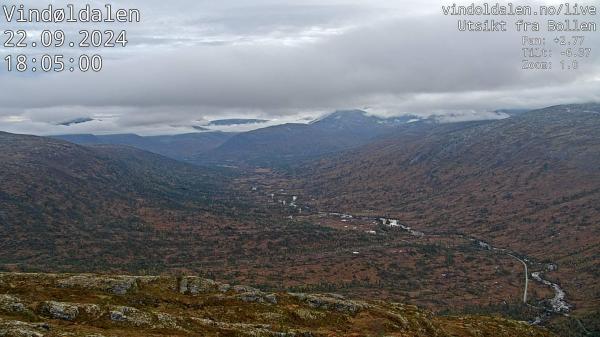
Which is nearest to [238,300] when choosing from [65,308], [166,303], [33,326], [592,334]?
[166,303]

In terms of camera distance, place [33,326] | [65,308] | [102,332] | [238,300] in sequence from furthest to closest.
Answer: [238,300] < [65,308] < [102,332] < [33,326]

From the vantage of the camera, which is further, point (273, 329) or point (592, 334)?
point (592, 334)

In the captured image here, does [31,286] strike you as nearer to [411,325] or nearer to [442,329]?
[411,325]

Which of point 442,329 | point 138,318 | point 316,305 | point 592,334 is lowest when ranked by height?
point 592,334

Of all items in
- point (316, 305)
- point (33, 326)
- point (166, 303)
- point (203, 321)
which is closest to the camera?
point (33, 326)

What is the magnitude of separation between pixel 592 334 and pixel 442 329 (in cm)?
12200

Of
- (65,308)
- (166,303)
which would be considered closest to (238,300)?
(166,303)

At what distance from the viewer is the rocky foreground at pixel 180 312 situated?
71.8 m

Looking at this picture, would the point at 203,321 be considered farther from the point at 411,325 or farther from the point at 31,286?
the point at 411,325

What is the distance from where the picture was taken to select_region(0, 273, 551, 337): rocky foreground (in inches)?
2825

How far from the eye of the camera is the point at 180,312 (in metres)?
87.8

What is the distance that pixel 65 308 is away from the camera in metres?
74.3

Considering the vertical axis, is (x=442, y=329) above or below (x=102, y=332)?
below

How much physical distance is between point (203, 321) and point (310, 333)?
1869 cm
